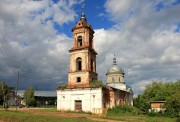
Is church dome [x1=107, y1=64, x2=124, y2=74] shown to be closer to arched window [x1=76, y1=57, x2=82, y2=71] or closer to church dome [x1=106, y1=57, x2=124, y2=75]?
church dome [x1=106, y1=57, x2=124, y2=75]

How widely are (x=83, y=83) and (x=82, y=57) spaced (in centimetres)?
447

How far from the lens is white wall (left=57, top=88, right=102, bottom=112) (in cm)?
4038

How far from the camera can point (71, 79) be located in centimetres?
4359

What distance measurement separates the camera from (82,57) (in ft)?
143

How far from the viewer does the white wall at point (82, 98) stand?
40.4 metres

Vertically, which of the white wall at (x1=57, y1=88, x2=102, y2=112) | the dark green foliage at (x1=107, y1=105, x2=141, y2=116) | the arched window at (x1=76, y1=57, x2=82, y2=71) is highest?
the arched window at (x1=76, y1=57, x2=82, y2=71)

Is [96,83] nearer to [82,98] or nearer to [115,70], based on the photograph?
[82,98]

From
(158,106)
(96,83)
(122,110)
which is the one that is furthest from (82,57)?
(158,106)

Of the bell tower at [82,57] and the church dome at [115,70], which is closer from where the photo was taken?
the bell tower at [82,57]

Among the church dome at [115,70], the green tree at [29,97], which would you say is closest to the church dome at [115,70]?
the church dome at [115,70]

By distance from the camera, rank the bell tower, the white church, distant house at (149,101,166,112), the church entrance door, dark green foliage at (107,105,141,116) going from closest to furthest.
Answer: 1. distant house at (149,101,166,112)
2. the white church
3. dark green foliage at (107,105,141,116)
4. the church entrance door
5. the bell tower

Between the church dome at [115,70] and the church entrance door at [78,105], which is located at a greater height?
the church dome at [115,70]

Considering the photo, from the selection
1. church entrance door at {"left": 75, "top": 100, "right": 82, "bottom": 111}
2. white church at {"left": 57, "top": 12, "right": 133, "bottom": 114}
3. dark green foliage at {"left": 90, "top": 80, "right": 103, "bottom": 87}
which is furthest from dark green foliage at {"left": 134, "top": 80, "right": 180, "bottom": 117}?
church entrance door at {"left": 75, "top": 100, "right": 82, "bottom": 111}

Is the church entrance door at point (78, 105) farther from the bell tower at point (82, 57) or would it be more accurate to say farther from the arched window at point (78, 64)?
the arched window at point (78, 64)
